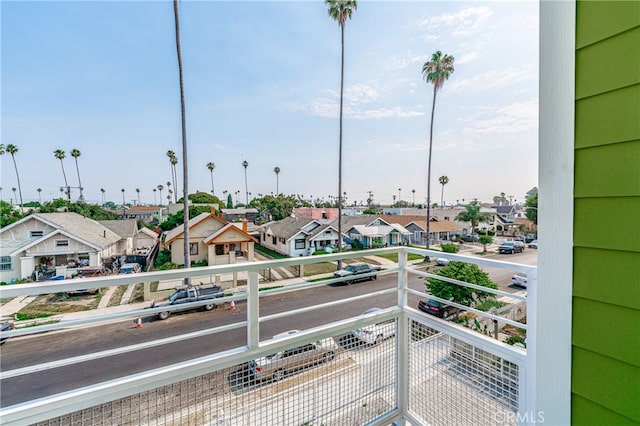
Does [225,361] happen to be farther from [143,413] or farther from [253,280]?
[143,413]

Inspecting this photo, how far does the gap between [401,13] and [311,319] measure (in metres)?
6.82

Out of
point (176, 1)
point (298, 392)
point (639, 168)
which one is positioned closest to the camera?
point (639, 168)

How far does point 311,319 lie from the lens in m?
7.09

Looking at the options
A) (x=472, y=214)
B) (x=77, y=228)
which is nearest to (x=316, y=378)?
(x=77, y=228)

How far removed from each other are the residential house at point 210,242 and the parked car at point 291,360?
463 inches

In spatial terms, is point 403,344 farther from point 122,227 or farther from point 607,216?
point 122,227

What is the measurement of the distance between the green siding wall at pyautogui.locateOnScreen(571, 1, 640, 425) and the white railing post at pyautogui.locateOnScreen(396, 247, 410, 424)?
1.27 m

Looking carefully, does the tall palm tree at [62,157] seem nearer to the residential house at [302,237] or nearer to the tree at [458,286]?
the residential house at [302,237]

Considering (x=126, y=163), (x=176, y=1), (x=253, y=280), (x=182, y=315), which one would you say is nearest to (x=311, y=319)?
(x=182, y=315)

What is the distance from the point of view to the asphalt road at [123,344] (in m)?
4.75

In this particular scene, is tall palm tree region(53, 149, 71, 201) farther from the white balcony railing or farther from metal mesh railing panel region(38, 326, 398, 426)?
metal mesh railing panel region(38, 326, 398, 426)

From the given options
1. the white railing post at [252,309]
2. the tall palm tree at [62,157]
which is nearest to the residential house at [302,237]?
the white railing post at [252,309]

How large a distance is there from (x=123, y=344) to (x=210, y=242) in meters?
7.20

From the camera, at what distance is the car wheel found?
156 centimetres
